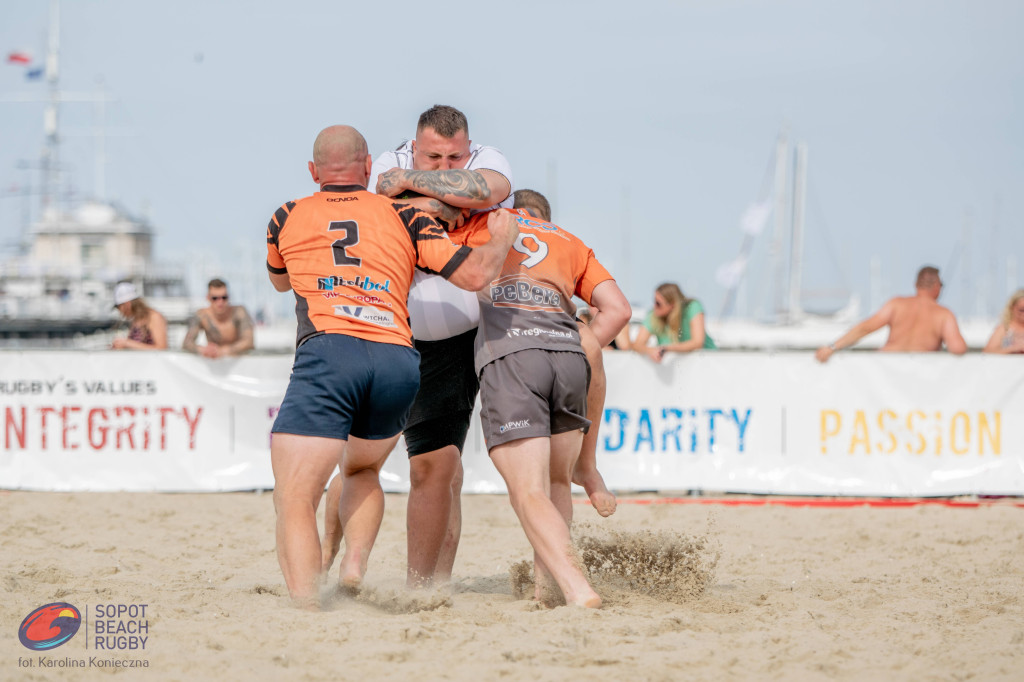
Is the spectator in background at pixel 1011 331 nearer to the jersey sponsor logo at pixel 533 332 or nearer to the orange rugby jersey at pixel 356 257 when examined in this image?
the jersey sponsor logo at pixel 533 332

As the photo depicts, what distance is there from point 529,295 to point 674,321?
539 cm

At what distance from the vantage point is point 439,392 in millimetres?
4527

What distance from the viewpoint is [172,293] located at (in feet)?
204

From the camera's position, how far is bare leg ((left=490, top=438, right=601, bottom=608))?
3832 millimetres

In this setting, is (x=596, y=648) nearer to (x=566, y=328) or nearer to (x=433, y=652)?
(x=433, y=652)

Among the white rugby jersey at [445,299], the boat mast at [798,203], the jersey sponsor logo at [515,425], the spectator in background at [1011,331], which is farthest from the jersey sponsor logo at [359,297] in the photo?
the boat mast at [798,203]

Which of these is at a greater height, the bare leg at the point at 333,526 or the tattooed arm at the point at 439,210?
the tattooed arm at the point at 439,210

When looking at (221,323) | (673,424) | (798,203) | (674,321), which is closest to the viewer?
(673,424)

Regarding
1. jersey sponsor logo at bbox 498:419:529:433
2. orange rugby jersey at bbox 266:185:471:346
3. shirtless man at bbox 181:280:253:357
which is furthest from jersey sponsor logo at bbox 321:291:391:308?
shirtless man at bbox 181:280:253:357

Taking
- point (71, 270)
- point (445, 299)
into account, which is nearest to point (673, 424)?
point (445, 299)

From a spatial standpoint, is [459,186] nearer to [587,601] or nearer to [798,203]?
[587,601]

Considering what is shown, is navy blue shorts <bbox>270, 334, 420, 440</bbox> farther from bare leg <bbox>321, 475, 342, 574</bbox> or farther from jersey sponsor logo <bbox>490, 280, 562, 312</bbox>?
bare leg <bbox>321, 475, 342, 574</bbox>

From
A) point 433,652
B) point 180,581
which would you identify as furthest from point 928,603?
point 180,581

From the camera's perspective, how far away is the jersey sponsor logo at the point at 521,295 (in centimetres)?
415
